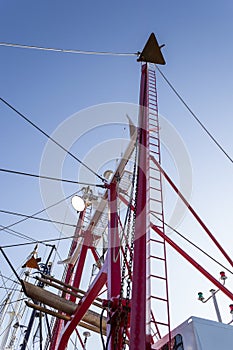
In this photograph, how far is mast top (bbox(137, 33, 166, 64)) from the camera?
808 centimetres

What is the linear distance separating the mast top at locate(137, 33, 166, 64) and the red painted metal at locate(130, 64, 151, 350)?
303cm

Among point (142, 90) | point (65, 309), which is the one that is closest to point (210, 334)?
point (65, 309)

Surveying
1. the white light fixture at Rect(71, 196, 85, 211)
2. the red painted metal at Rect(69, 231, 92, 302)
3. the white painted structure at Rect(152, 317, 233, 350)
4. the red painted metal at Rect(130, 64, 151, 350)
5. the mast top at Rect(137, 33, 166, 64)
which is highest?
the mast top at Rect(137, 33, 166, 64)

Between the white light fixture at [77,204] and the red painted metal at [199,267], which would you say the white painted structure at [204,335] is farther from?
the white light fixture at [77,204]

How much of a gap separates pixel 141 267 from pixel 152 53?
6.09m

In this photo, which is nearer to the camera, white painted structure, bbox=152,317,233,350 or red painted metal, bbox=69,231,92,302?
white painted structure, bbox=152,317,233,350

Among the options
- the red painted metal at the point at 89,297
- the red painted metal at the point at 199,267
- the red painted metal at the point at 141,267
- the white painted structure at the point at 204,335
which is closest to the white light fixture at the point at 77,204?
the red painted metal at the point at 89,297

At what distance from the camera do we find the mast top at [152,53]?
808 centimetres

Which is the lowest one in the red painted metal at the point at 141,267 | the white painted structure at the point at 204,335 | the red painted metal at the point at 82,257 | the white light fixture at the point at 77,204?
the white painted structure at the point at 204,335

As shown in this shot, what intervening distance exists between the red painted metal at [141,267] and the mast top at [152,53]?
303 cm

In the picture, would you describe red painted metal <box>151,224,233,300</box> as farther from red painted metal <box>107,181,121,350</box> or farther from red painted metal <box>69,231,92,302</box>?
red painted metal <box>69,231,92,302</box>

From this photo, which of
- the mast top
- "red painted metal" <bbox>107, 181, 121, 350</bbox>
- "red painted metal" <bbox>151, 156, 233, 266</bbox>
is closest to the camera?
"red painted metal" <bbox>107, 181, 121, 350</bbox>

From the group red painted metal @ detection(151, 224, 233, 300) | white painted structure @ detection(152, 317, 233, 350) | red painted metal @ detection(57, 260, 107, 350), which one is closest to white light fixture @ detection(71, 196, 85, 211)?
red painted metal @ detection(57, 260, 107, 350)

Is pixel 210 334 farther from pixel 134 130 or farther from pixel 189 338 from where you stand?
pixel 134 130
